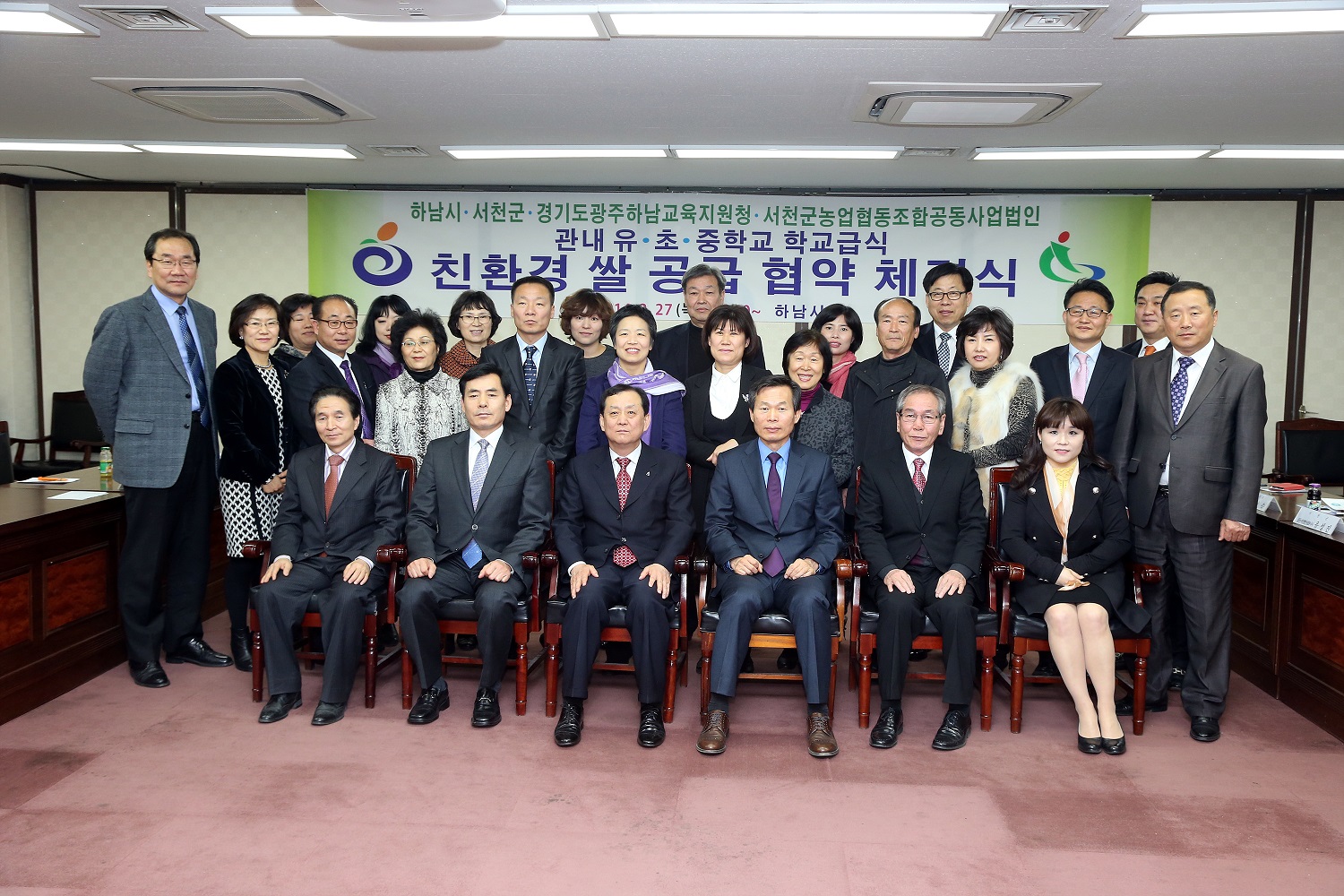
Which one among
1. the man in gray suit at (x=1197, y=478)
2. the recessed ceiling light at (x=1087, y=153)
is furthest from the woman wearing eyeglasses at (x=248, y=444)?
the recessed ceiling light at (x=1087, y=153)

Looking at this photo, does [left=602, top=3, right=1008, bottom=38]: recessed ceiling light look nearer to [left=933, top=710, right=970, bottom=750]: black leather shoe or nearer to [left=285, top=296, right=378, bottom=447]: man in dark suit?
[left=285, top=296, right=378, bottom=447]: man in dark suit

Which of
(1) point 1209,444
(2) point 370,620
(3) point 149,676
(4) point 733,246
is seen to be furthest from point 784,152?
(3) point 149,676

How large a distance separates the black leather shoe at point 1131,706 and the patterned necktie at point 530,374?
107 inches

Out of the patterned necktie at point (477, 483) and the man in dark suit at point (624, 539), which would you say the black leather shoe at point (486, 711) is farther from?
the patterned necktie at point (477, 483)

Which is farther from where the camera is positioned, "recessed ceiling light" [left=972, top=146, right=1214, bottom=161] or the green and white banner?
A: the green and white banner

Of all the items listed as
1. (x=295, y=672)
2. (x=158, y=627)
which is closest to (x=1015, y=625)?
(x=295, y=672)

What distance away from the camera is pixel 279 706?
354 centimetres

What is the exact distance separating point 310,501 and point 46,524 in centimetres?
101

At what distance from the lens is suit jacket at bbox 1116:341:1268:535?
11.1 ft

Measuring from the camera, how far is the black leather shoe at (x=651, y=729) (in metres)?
3.31

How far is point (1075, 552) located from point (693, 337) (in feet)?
6.61

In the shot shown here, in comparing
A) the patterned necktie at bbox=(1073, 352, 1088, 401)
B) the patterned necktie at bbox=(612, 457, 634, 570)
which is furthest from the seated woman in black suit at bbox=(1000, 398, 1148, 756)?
the patterned necktie at bbox=(612, 457, 634, 570)

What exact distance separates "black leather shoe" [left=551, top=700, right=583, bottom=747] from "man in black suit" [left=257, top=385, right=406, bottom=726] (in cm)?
84

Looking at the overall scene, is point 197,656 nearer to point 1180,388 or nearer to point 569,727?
point 569,727
